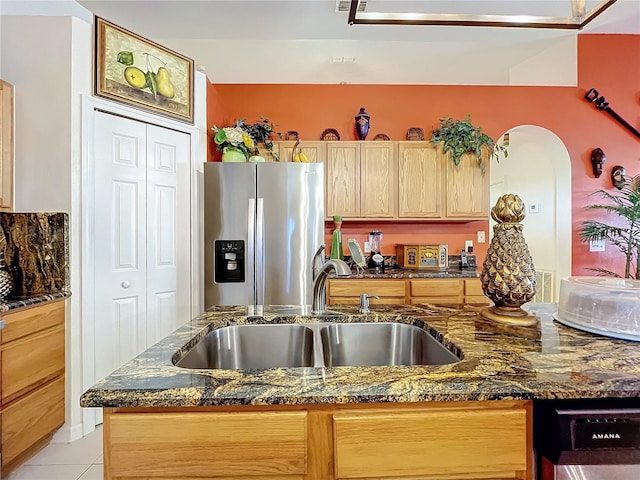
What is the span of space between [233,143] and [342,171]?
107 centimetres

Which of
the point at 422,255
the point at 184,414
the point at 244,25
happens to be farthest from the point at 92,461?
the point at 244,25

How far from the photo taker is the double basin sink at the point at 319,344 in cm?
129

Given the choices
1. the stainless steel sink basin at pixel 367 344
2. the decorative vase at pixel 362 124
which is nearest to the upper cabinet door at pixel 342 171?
the decorative vase at pixel 362 124

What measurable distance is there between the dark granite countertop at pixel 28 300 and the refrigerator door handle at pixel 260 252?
1.28m

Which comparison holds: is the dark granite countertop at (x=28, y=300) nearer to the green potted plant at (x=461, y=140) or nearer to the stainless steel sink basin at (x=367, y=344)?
the stainless steel sink basin at (x=367, y=344)

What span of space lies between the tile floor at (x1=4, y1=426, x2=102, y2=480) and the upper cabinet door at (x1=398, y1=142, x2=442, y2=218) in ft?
9.78

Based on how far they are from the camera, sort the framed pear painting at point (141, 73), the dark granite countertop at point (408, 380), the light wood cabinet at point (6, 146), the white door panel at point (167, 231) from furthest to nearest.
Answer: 1. the white door panel at point (167, 231)
2. the framed pear painting at point (141, 73)
3. the light wood cabinet at point (6, 146)
4. the dark granite countertop at point (408, 380)

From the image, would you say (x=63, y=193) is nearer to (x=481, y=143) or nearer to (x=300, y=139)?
(x=300, y=139)

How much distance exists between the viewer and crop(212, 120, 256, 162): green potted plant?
3.13 metres

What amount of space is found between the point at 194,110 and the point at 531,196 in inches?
166

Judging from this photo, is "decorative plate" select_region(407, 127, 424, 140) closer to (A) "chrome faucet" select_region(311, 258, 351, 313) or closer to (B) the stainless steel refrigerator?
(B) the stainless steel refrigerator

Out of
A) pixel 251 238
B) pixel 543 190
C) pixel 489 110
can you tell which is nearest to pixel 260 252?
pixel 251 238

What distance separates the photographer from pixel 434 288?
10.2ft

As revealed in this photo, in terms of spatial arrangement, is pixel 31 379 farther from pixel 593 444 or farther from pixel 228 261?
pixel 593 444
